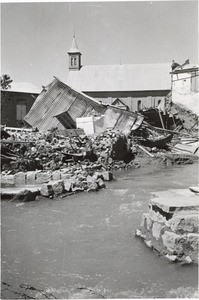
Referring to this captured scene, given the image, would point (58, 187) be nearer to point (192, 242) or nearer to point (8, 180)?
point (8, 180)

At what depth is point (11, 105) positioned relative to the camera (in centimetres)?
3997

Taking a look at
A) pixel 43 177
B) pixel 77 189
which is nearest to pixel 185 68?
pixel 43 177

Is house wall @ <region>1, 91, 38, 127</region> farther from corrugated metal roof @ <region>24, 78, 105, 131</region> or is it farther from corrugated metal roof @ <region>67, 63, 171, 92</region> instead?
corrugated metal roof @ <region>67, 63, 171, 92</region>

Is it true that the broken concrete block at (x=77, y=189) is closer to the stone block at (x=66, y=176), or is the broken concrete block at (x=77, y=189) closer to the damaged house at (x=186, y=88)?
the stone block at (x=66, y=176)

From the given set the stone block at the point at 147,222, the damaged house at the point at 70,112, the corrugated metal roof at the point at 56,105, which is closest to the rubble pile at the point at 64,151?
the damaged house at the point at 70,112

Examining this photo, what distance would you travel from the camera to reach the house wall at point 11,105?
38.9m

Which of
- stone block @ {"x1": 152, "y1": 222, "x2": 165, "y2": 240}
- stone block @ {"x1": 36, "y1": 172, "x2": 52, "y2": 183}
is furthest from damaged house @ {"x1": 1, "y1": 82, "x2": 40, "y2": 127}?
stone block @ {"x1": 152, "y1": 222, "x2": 165, "y2": 240}

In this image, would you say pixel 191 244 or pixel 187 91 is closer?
pixel 191 244

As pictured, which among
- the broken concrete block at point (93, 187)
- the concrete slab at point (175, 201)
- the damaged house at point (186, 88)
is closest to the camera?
the concrete slab at point (175, 201)

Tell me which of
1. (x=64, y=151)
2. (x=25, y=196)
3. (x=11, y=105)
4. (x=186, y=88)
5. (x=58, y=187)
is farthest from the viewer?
(x=186, y=88)

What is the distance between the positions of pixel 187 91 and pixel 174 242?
1439 inches

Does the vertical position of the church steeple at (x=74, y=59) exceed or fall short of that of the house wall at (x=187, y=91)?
it exceeds it

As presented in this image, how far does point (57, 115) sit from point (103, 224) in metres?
20.9

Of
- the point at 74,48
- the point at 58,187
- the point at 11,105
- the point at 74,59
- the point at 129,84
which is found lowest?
the point at 58,187
